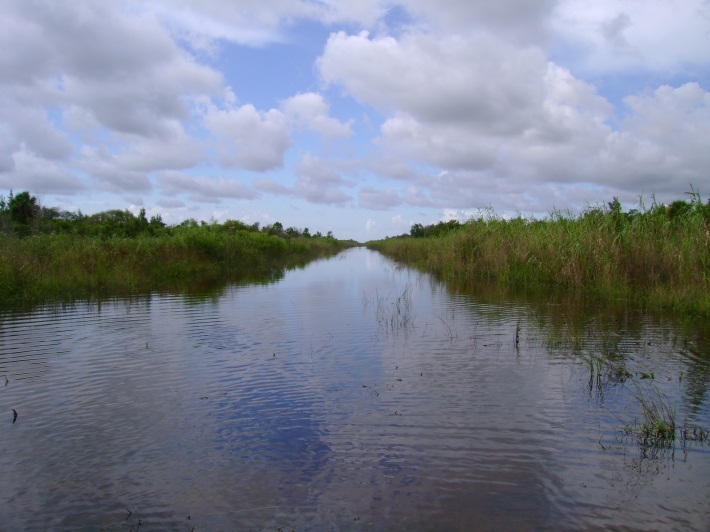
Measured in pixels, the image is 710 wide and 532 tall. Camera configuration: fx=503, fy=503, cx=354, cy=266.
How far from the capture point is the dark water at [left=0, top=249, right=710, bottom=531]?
3658 mm

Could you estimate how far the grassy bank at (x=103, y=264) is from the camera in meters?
14.4

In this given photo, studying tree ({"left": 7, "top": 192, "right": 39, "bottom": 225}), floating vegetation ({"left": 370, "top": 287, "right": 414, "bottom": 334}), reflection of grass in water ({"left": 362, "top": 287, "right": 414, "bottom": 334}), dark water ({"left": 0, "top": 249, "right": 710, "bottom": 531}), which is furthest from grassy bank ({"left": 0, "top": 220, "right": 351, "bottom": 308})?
tree ({"left": 7, "top": 192, "right": 39, "bottom": 225})

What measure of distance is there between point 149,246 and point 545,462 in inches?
806

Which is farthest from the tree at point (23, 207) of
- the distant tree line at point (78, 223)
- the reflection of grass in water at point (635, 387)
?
the reflection of grass in water at point (635, 387)

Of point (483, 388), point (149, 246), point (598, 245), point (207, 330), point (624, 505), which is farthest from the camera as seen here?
point (149, 246)

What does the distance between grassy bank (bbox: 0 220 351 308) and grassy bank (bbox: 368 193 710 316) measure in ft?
39.6

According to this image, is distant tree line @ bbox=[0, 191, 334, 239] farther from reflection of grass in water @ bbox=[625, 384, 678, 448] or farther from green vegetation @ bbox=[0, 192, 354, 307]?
reflection of grass in water @ bbox=[625, 384, 678, 448]

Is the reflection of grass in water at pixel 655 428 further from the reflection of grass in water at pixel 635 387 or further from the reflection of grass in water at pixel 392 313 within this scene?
the reflection of grass in water at pixel 392 313

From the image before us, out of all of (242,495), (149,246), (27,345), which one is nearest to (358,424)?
(242,495)

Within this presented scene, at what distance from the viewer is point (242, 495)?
3859mm

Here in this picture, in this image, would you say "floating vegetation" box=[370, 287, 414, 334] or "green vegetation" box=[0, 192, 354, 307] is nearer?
"floating vegetation" box=[370, 287, 414, 334]

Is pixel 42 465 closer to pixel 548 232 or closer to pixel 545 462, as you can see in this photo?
pixel 545 462

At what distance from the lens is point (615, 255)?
13008 mm

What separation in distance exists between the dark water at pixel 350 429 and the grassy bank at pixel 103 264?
541cm
